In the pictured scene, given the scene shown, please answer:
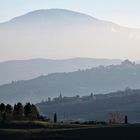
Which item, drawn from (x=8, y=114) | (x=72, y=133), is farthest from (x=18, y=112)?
(x=72, y=133)

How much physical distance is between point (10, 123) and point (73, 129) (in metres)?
9.53

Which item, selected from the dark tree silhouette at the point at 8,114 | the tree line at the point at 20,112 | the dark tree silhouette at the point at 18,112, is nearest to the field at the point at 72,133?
the dark tree silhouette at the point at 8,114

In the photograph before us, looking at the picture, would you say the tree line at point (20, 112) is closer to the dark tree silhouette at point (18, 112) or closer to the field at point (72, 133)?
the dark tree silhouette at point (18, 112)

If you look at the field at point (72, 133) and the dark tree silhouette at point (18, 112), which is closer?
the field at point (72, 133)

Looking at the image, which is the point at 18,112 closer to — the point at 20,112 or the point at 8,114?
the point at 20,112

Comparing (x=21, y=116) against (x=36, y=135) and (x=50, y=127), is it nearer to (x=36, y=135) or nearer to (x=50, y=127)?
(x=50, y=127)

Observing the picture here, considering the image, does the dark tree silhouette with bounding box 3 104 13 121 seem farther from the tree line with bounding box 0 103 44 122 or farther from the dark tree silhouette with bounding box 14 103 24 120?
the dark tree silhouette with bounding box 14 103 24 120

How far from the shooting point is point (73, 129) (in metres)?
71.6

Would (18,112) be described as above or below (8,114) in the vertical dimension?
above

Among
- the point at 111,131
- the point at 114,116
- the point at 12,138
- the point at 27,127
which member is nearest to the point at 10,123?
the point at 27,127

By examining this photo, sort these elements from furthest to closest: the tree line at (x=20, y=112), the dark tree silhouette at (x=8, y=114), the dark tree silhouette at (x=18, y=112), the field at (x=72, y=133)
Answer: the dark tree silhouette at (x=18, y=112) → the tree line at (x=20, y=112) → the dark tree silhouette at (x=8, y=114) → the field at (x=72, y=133)

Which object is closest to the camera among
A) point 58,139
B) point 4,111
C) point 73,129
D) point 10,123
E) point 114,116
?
point 58,139

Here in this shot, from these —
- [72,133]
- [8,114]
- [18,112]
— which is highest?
[18,112]

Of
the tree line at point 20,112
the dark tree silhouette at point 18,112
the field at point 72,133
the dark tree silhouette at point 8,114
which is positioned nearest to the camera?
the field at point 72,133
